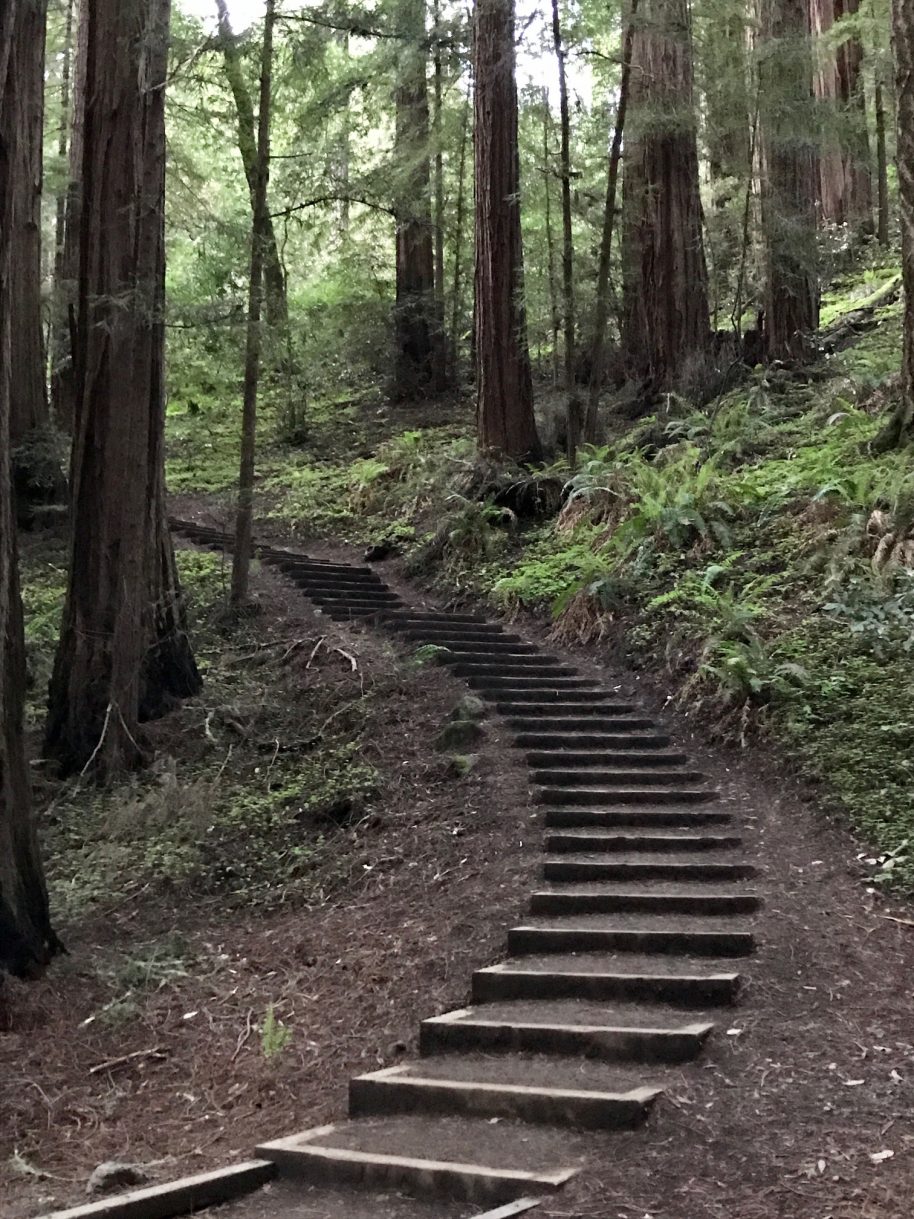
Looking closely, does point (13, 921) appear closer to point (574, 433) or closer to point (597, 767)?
point (597, 767)

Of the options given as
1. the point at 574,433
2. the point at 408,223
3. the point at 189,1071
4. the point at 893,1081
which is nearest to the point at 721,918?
the point at 893,1081

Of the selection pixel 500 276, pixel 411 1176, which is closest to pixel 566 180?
pixel 500 276

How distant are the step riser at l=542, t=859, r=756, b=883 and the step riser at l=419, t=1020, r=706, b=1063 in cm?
152

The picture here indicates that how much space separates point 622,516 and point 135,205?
559cm


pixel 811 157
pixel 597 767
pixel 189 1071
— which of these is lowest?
pixel 189 1071

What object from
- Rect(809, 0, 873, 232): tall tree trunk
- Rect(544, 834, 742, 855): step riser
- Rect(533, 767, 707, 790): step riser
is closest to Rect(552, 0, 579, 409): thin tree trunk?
Rect(533, 767, 707, 790): step riser

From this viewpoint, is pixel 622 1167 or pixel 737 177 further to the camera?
pixel 737 177

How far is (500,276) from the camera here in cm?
1381

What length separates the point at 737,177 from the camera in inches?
633

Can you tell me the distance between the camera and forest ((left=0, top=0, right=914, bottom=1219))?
433cm

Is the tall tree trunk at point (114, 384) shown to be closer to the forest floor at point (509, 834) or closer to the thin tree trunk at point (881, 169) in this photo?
the forest floor at point (509, 834)

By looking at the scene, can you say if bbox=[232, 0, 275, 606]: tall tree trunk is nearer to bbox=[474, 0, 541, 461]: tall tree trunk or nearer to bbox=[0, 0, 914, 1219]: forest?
bbox=[0, 0, 914, 1219]: forest

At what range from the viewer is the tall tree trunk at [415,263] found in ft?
58.2

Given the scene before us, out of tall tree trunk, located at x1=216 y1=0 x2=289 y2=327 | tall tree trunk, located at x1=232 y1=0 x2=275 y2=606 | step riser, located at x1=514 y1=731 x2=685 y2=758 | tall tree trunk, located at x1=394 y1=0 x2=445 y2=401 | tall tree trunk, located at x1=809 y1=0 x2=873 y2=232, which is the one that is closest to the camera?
step riser, located at x1=514 y1=731 x2=685 y2=758
